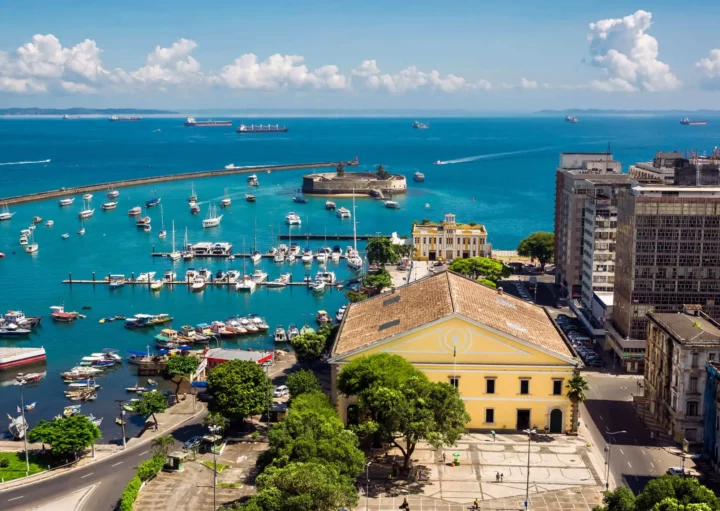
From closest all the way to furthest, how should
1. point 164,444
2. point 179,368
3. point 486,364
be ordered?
1. point 164,444
2. point 486,364
3. point 179,368

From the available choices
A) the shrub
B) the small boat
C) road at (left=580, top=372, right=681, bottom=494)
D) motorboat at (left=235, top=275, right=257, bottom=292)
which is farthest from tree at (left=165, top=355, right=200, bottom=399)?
motorboat at (left=235, top=275, right=257, bottom=292)

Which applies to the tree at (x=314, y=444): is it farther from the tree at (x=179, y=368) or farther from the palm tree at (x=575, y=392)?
the tree at (x=179, y=368)

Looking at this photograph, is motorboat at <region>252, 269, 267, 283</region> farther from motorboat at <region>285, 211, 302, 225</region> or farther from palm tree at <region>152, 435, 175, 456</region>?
palm tree at <region>152, 435, 175, 456</region>

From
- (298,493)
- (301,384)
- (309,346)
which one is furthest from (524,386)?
(298,493)

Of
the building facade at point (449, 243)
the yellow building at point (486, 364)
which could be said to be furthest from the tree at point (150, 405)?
the building facade at point (449, 243)

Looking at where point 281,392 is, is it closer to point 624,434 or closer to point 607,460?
point 624,434

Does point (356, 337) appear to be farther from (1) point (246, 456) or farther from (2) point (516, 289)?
(2) point (516, 289)
